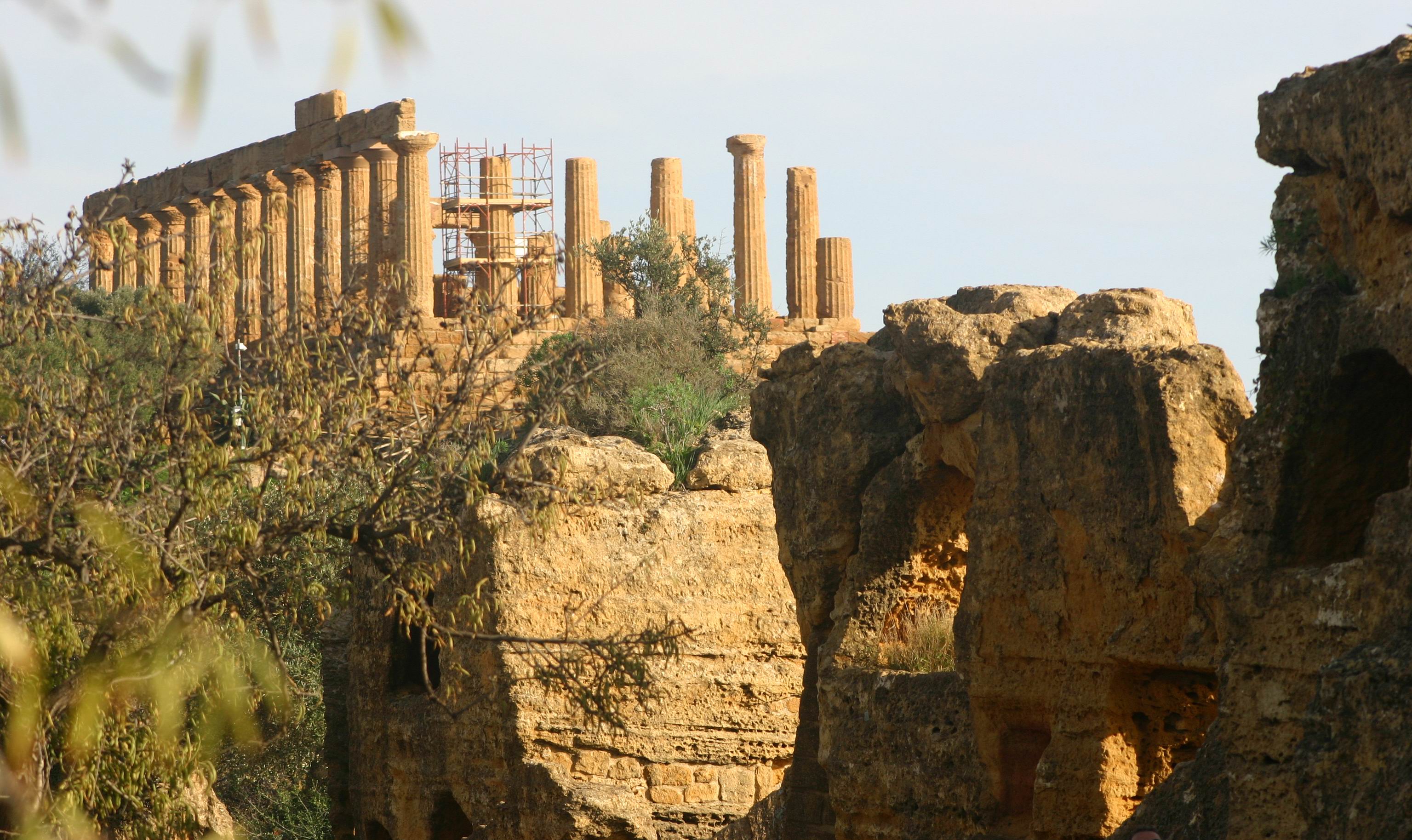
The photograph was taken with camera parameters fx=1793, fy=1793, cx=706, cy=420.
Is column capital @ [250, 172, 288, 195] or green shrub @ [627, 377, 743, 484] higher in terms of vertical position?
column capital @ [250, 172, 288, 195]

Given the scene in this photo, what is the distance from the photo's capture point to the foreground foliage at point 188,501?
736 centimetres

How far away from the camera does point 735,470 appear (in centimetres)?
1437

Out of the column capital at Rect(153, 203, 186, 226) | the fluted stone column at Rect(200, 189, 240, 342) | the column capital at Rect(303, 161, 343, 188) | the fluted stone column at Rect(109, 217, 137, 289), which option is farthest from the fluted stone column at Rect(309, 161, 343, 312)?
the fluted stone column at Rect(109, 217, 137, 289)

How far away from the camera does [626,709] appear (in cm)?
1359

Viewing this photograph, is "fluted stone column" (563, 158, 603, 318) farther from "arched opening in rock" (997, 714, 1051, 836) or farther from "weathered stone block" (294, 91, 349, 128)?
"arched opening in rock" (997, 714, 1051, 836)

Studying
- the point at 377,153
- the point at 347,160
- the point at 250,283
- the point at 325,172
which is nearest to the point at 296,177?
the point at 325,172

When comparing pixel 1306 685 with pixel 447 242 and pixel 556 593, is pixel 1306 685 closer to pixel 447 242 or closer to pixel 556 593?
pixel 556 593

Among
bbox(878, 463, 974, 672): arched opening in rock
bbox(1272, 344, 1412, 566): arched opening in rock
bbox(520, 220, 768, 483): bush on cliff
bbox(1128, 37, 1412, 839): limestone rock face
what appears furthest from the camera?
bbox(520, 220, 768, 483): bush on cliff

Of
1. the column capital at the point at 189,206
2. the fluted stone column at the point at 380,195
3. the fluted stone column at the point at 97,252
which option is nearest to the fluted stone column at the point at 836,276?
the fluted stone column at the point at 380,195

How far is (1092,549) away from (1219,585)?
1488 mm

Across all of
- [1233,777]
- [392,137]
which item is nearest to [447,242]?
[392,137]

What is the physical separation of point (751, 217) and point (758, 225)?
219 mm

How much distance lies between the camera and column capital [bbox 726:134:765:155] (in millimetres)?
37562

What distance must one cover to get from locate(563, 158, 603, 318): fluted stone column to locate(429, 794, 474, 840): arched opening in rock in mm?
21261
